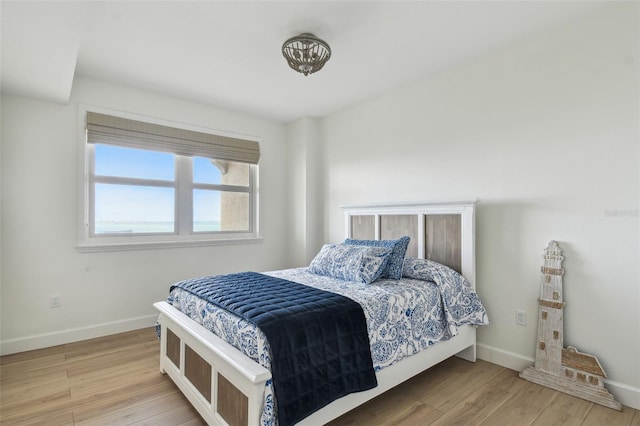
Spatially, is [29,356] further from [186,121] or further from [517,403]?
[517,403]

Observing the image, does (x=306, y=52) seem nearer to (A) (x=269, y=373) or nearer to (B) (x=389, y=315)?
(B) (x=389, y=315)

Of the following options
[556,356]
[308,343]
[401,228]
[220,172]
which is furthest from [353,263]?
[220,172]

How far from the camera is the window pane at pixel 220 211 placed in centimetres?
390

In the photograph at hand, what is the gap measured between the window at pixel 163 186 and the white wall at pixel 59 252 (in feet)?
0.47

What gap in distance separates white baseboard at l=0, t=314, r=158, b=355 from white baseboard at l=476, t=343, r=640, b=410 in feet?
10.7

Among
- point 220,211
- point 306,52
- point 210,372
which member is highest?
point 306,52

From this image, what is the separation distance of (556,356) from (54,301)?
416cm

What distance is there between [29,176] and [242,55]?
2187 millimetres

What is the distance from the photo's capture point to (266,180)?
4406 millimetres

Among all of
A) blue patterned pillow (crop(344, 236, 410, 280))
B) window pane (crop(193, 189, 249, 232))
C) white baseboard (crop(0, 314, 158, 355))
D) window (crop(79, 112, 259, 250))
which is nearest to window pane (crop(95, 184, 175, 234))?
window (crop(79, 112, 259, 250))

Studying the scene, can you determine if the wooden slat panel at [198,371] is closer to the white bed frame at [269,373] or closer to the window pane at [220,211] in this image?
the white bed frame at [269,373]

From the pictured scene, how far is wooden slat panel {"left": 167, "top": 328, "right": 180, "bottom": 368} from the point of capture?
A: 222 centimetres

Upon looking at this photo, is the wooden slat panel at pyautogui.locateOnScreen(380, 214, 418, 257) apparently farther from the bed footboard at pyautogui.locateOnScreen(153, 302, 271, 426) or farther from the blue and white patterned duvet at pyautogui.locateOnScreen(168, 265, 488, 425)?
the bed footboard at pyautogui.locateOnScreen(153, 302, 271, 426)

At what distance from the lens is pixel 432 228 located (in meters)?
2.95
